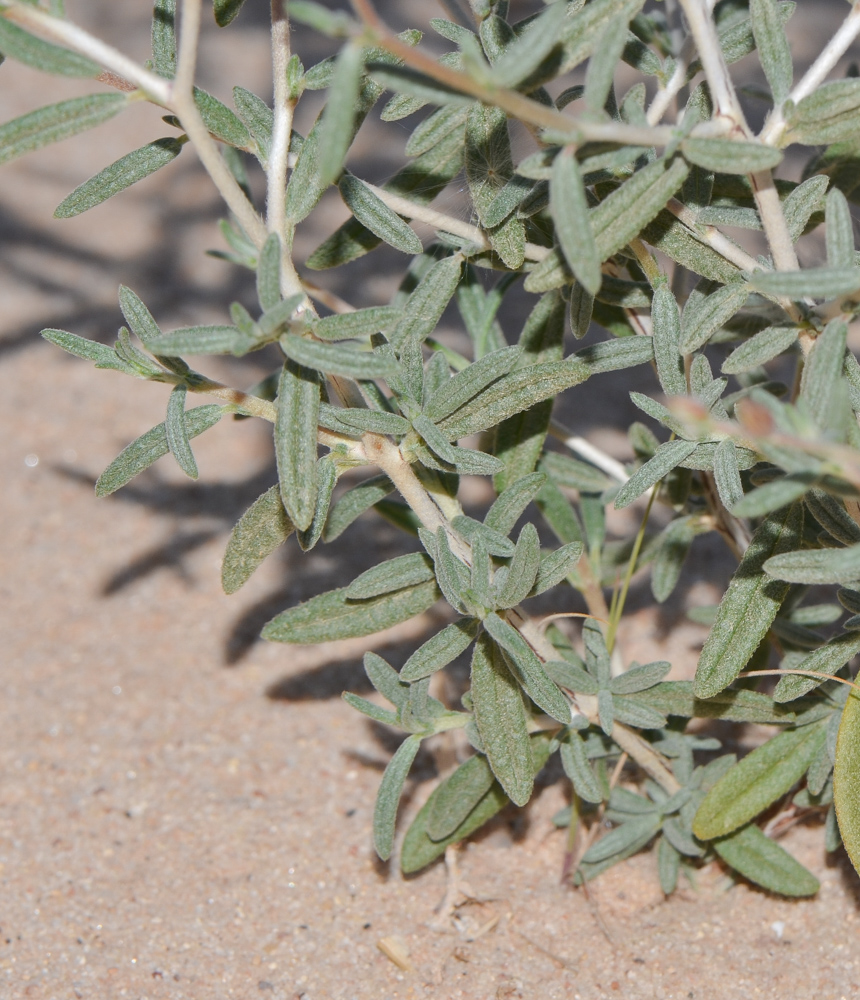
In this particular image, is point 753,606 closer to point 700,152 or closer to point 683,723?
point 683,723

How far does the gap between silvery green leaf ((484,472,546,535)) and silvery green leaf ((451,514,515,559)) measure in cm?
3

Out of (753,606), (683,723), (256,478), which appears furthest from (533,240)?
(256,478)

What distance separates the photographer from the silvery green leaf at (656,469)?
3.73 ft

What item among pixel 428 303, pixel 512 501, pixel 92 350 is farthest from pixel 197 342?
pixel 512 501

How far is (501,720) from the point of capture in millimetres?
1287

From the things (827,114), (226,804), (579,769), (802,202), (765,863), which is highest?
(827,114)

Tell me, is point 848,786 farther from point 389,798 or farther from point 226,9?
point 226,9

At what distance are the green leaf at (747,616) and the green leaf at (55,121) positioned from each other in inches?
31.9

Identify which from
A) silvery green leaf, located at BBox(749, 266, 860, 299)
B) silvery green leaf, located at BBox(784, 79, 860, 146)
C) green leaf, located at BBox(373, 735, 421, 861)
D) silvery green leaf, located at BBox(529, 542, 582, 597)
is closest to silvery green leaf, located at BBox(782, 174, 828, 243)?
silvery green leaf, located at BBox(784, 79, 860, 146)

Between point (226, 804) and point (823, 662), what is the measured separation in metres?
1.02

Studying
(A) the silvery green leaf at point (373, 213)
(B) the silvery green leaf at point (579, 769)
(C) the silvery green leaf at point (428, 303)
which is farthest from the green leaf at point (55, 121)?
(B) the silvery green leaf at point (579, 769)

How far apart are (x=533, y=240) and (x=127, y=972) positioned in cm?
113

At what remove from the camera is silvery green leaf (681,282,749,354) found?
110cm

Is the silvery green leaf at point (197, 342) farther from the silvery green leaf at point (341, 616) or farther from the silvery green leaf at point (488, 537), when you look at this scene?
the silvery green leaf at point (341, 616)
